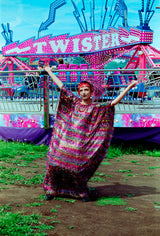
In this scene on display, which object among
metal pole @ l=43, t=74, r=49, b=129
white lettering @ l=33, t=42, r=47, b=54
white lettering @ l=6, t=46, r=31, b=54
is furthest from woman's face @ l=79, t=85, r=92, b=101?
white lettering @ l=6, t=46, r=31, b=54

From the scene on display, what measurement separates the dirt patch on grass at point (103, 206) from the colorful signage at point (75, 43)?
12398 mm

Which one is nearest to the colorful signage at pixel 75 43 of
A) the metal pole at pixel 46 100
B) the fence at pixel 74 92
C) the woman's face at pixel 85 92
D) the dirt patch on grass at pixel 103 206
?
the fence at pixel 74 92

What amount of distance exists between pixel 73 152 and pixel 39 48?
17.2 meters

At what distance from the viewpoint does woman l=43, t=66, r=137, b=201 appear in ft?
11.2

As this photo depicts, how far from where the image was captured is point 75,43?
19.2 m

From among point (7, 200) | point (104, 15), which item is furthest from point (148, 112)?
point (104, 15)

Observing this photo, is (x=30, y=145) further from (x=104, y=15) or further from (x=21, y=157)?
(x=104, y=15)

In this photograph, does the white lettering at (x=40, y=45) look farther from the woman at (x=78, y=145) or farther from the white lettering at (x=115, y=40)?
the woman at (x=78, y=145)

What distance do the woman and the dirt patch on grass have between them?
0.17 m

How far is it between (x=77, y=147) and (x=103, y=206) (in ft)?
2.10

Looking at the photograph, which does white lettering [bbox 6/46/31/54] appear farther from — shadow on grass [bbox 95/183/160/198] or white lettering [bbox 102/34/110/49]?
shadow on grass [bbox 95/183/160/198]

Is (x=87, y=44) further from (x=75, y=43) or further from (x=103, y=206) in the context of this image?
(x=103, y=206)

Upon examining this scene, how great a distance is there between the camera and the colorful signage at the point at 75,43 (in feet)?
55.8

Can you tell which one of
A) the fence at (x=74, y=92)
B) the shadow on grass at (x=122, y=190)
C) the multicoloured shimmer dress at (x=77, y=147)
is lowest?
the shadow on grass at (x=122, y=190)
